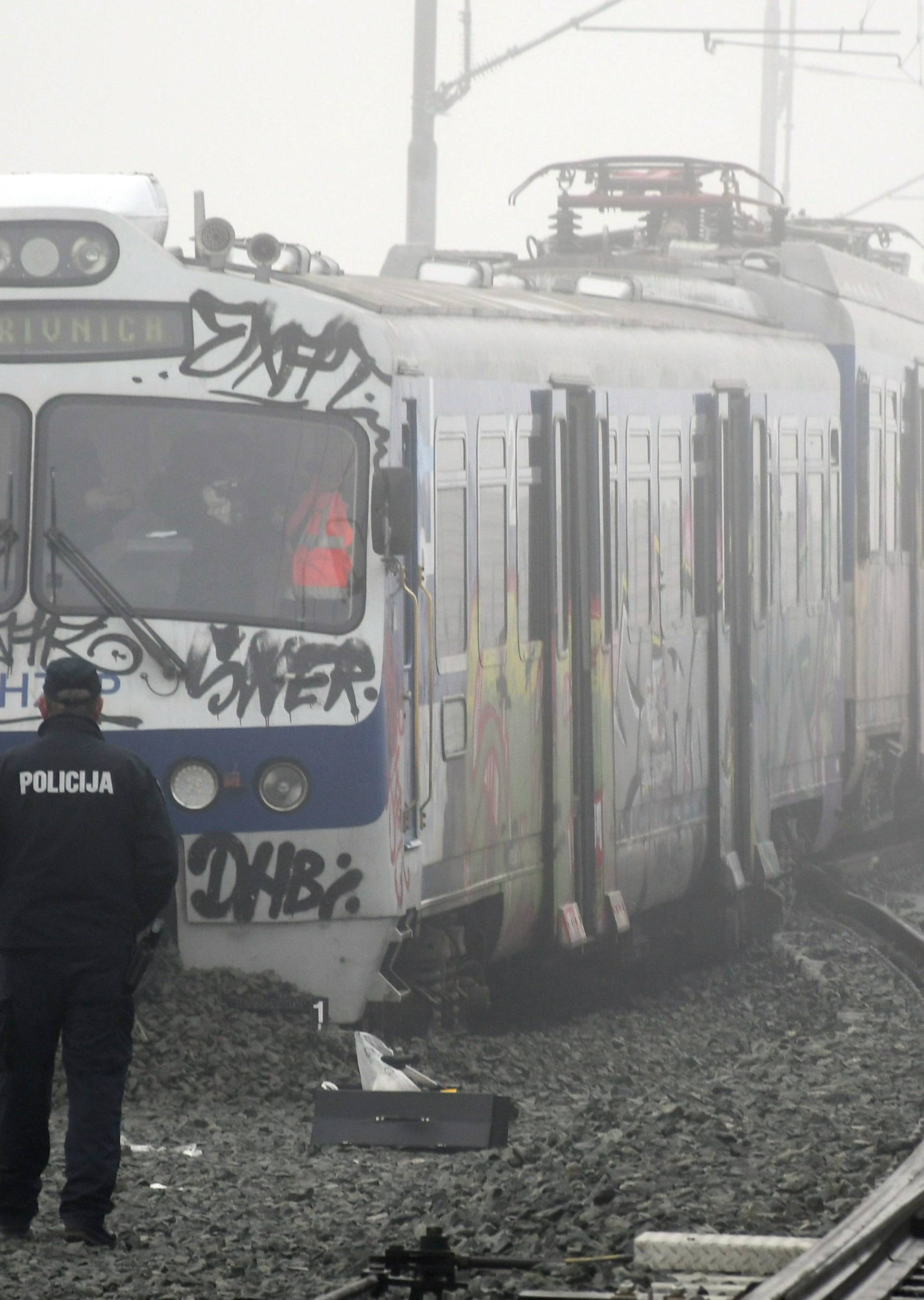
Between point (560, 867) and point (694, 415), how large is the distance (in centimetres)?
271

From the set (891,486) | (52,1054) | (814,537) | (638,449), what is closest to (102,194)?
(638,449)

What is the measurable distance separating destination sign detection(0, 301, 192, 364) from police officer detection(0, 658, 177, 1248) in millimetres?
2644

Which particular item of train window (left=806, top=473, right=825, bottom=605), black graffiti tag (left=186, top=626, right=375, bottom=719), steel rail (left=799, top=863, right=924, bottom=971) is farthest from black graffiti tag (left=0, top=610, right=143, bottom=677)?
train window (left=806, top=473, right=825, bottom=605)

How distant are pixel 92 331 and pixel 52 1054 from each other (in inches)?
129

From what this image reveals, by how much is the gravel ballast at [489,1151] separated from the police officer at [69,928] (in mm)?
283

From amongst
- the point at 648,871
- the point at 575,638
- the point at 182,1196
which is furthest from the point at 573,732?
the point at 182,1196

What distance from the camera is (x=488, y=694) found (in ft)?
35.6

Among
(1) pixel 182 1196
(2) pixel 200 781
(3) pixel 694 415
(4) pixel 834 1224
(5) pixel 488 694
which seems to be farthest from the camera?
(3) pixel 694 415

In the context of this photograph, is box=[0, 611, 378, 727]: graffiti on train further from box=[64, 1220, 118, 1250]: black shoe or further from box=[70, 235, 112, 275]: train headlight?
box=[64, 1220, 118, 1250]: black shoe

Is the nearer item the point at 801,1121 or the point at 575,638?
the point at 801,1121

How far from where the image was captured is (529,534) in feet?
37.1

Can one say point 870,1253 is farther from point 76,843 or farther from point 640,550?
point 640,550

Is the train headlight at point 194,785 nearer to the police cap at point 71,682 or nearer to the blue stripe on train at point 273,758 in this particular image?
the blue stripe on train at point 273,758

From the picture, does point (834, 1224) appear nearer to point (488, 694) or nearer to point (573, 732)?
point (488, 694)
